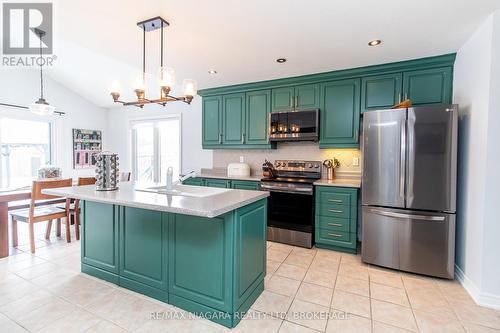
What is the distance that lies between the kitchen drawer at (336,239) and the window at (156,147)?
10.5ft

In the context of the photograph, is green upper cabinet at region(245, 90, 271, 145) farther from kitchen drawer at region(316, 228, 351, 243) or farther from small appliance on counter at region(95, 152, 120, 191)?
small appliance on counter at region(95, 152, 120, 191)

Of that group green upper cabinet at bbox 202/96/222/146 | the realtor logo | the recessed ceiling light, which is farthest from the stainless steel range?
the realtor logo

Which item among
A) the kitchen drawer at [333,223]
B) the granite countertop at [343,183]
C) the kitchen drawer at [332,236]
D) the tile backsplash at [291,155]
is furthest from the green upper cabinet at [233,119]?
the kitchen drawer at [332,236]

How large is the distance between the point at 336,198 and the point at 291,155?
1.10 m

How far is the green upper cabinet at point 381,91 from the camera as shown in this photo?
9.85 ft

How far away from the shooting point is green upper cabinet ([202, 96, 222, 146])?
4.22 meters

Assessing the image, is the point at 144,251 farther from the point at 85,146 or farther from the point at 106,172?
the point at 85,146

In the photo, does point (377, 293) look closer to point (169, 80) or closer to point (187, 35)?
point (169, 80)

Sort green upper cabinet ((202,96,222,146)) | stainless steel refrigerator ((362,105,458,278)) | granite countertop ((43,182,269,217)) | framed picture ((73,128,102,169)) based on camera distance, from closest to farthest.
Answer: granite countertop ((43,182,269,217)), stainless steel refrigerator ((362,105,458,278)), green upper cabinet ((202,96,222,146)), framed picture ((73,128,102,169))

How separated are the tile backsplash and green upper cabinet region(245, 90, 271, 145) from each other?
314 millimetres

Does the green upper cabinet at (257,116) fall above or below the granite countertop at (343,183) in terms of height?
above

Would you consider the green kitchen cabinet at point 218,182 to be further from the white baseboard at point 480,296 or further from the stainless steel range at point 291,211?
the white baseboard at point 480,296

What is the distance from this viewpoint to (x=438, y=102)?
283 cm

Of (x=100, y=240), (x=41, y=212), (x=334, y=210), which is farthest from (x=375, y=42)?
(x=41, y=212)
